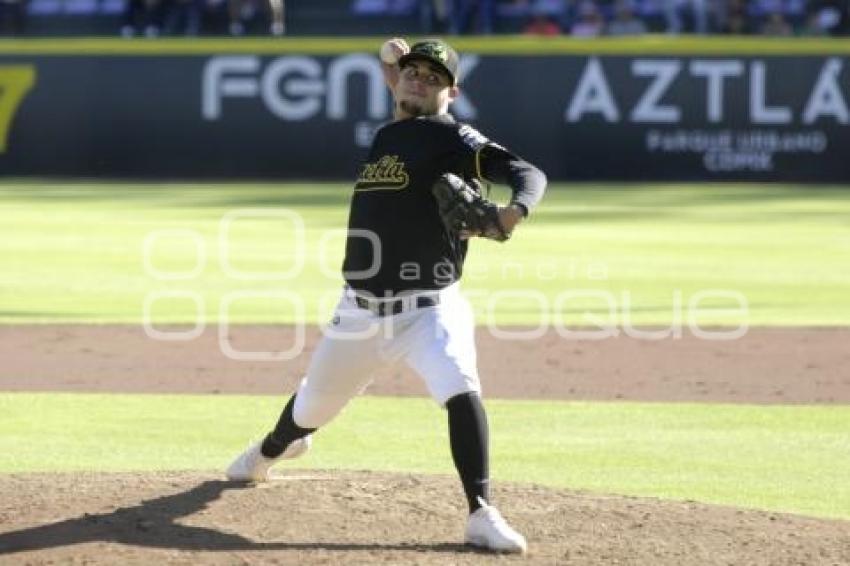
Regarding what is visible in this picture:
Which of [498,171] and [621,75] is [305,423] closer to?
[498,171]

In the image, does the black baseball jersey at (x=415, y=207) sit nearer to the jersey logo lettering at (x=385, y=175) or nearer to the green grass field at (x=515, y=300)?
the jersey logo lettering at (x=385, y=175)

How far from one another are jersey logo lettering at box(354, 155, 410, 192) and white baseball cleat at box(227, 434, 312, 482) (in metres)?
1.15

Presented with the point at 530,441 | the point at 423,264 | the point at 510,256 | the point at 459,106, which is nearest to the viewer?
the point at 423,264

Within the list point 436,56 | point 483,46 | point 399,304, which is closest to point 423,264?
→ point 399,304

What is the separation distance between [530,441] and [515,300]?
6.04m

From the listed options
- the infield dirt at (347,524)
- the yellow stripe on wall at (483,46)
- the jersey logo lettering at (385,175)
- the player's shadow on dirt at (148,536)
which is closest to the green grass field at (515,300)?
the infield dirt at (347,524)

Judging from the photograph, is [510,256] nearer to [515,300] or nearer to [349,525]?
[515,300]

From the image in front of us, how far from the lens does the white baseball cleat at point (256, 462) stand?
23.7ft

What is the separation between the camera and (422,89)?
21.9 ft

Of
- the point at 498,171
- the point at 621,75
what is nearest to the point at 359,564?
the point at 498,171

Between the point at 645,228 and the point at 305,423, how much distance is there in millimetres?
14260

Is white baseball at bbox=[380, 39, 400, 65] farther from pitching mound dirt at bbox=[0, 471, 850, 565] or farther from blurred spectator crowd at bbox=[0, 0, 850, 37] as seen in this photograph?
blurred spectator crowd at bbox=[0, 0, 850, 37]

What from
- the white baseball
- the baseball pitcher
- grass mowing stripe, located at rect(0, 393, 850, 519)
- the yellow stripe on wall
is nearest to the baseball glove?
the baseball pitcher

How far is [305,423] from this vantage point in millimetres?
6945
